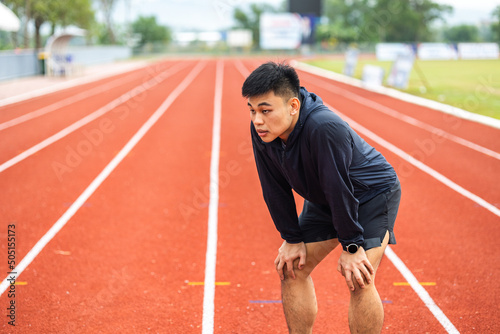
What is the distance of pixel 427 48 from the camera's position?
140 feet

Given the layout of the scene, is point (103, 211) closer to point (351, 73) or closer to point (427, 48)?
point (351, 73)

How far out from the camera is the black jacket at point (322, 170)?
2.31 meters

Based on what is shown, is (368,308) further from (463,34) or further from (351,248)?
(463,34)

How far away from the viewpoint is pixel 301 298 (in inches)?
107

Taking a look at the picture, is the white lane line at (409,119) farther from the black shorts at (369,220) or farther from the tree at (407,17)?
the tree at (407,17)

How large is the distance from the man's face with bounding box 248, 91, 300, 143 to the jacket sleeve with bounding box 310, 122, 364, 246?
18 centimetres

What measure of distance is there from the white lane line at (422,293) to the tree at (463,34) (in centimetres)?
7208

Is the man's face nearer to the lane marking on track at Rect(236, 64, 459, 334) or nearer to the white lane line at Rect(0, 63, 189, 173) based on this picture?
the lane marking on track at Rect(236, 64, 459, 334)

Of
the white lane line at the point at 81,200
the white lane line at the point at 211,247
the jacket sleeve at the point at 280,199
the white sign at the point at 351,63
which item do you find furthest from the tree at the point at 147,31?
the jacket sleeve at the point at 280,199

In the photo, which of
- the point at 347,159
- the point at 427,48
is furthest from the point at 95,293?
the point at 427,48

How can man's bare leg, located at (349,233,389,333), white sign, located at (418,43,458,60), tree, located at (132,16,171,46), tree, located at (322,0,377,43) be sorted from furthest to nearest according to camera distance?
tree, located at (132,16,171,46)
tree, located at (322,0,377,43)
white sign, located at (418,43,458,60)
man's bare leg, located at (349,233,389,333)

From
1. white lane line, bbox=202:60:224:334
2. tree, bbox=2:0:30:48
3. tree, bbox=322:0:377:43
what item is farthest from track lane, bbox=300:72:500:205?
tree, bbox=322:0:377:43

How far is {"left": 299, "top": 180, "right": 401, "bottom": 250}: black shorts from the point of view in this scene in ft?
8.37

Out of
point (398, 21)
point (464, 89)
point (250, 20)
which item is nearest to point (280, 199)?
point (464, 89)
